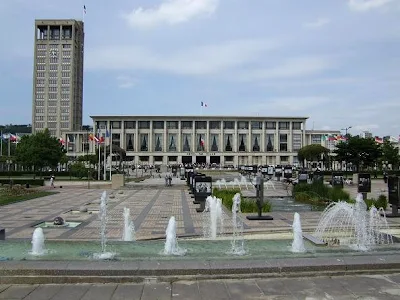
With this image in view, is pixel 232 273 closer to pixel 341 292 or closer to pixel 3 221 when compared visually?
pixel 341 292

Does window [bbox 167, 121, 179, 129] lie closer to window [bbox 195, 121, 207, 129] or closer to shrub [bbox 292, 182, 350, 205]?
window [bbox 195, 121, 207, 129]

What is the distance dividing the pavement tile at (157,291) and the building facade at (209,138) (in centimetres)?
14077

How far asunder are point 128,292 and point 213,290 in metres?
1.16

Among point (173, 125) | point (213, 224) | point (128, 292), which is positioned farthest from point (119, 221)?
point (173, 125)

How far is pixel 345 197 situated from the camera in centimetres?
2180

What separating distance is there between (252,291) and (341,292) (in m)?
1.21

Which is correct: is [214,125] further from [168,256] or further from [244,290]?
[244,290]

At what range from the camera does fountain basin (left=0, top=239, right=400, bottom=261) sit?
770cm

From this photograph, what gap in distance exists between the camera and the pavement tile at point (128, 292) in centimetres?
570

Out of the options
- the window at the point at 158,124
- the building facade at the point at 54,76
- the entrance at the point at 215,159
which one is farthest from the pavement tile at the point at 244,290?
the building facade at the point at 54,76

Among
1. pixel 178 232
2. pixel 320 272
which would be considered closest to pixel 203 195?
pixel 178 232

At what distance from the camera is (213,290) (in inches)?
237

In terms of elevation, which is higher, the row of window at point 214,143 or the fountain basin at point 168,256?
the row of window at point 214,143

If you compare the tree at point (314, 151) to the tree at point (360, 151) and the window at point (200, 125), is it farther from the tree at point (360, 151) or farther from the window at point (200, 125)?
the window at point (200, 125)
